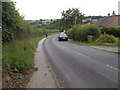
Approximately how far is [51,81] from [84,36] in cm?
2137

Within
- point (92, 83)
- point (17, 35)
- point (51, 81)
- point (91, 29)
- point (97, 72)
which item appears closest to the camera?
point (92, 83)

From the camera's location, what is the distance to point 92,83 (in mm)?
6848

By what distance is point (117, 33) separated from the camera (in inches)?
1281

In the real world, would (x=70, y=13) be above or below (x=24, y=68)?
above

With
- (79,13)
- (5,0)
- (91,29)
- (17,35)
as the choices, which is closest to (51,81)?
(5,0)

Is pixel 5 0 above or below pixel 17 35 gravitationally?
above

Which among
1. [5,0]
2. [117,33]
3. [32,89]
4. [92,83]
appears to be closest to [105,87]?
[92,83]

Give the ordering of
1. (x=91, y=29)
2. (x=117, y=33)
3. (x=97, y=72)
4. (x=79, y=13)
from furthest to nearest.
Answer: (x=79, y=13)
(x=117, y=33)
(x=91, y=29)
(x=97, y=72)

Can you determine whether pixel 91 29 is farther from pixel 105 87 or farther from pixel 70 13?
pixel 70 13

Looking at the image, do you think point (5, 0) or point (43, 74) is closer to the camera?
point (43, 74)

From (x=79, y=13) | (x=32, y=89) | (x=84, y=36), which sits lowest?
(x=32, y=89)

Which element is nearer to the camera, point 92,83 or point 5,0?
point 92,83

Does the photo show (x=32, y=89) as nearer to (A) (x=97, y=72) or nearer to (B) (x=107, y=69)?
(A) (x=97, y=72)

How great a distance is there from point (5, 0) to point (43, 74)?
470 centimetres
